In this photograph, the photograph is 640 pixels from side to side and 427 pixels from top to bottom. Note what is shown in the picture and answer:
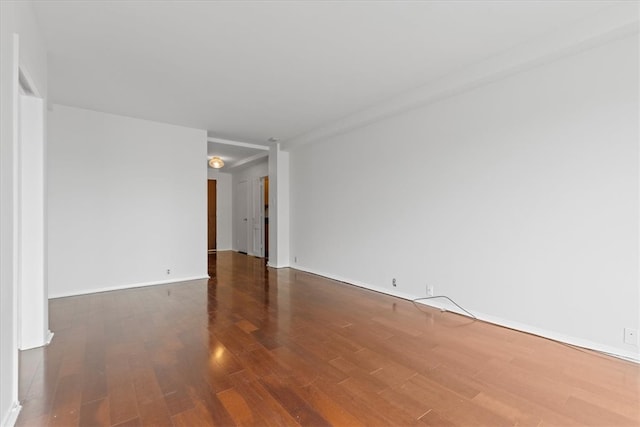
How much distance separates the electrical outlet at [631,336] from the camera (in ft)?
7.64

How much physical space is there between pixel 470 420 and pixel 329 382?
0.87m

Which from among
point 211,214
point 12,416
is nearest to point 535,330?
point 12,416

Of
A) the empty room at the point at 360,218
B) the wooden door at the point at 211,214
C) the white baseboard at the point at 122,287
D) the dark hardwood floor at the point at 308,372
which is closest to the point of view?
the dark hardwood floor at the point at 308,372

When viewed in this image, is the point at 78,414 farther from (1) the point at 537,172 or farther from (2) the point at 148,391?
(1) the point at 537,172

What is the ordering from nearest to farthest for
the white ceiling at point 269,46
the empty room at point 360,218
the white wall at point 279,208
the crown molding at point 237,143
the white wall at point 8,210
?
the white wall at point 8,210 → the empty room at point 360,218 → the white ceiling at point 269,46 → the crown molding at point 237,143 → the white wall at point 279,208

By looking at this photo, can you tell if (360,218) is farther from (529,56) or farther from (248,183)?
(248,183)

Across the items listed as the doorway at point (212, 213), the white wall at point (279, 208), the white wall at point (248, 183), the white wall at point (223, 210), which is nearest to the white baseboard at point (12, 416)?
the white wall at point (279, 208)

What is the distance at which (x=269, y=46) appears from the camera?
2.75 meters

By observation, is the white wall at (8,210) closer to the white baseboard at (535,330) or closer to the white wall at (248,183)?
the white baseboard at (535,330)

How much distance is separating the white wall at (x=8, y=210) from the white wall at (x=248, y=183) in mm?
6023

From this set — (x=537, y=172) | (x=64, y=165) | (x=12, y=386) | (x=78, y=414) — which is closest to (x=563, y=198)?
(x=537, y=172)

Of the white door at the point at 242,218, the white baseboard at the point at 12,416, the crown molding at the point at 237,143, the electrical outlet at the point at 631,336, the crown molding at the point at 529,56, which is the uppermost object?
the crown molding at the point at 237,143

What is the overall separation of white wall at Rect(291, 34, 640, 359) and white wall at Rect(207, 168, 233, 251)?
19.9 ft

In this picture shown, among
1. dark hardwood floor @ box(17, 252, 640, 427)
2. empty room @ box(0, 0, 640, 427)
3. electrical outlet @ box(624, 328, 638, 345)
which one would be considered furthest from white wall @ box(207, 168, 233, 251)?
electrical outlet @ box(624, 328, 638, 345)
